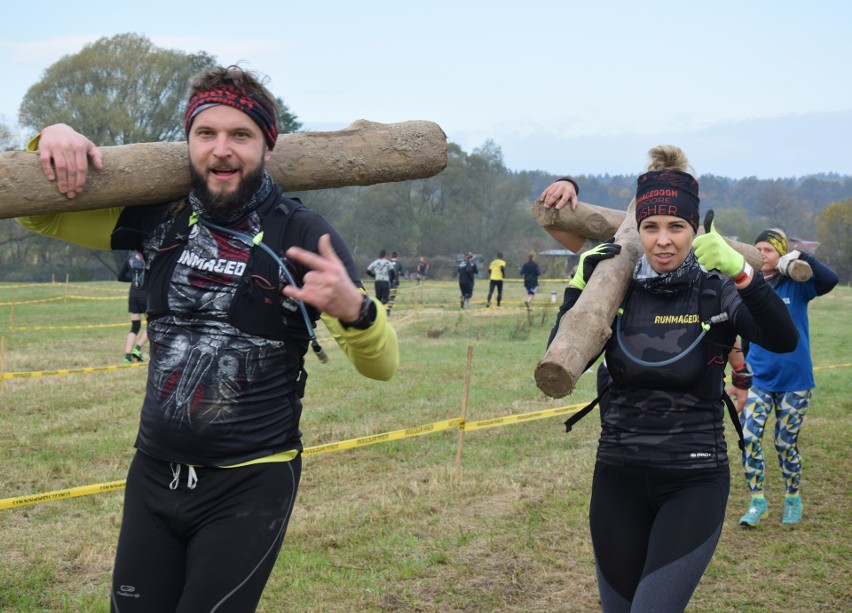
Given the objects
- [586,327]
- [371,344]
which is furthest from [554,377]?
[371,344]

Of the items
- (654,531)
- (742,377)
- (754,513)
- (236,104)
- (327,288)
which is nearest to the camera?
(327,288)

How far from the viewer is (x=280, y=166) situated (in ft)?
11.1

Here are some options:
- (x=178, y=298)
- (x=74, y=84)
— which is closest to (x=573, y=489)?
(x=178, y=298)

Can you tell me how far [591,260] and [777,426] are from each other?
4.13 meters

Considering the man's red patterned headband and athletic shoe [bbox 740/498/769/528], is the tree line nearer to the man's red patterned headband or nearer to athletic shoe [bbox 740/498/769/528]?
athletic shoe [bbox 740/498/769/528]

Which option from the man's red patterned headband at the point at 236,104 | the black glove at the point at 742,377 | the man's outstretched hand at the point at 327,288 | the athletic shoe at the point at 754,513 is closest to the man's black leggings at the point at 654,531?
the man's outstretched hand at the point at 327,288

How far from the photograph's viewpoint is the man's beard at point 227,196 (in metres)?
3.00

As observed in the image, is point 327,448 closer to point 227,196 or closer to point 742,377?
point 742,377

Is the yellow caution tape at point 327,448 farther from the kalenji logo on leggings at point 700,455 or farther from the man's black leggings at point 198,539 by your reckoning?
the kalenji logo on leggings at point 700,455

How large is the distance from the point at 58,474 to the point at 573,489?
190 inches

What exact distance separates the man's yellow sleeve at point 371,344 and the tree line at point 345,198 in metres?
27.6

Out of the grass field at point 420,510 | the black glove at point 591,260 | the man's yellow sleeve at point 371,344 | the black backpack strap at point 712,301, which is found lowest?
the grass field at point 420,510

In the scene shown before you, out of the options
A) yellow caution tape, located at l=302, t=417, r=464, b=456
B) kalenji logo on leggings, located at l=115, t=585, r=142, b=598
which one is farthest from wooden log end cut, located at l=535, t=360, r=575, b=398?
yellow caution tape, located at l=302, t=417, r=464, b=456

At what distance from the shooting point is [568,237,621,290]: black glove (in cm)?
398
